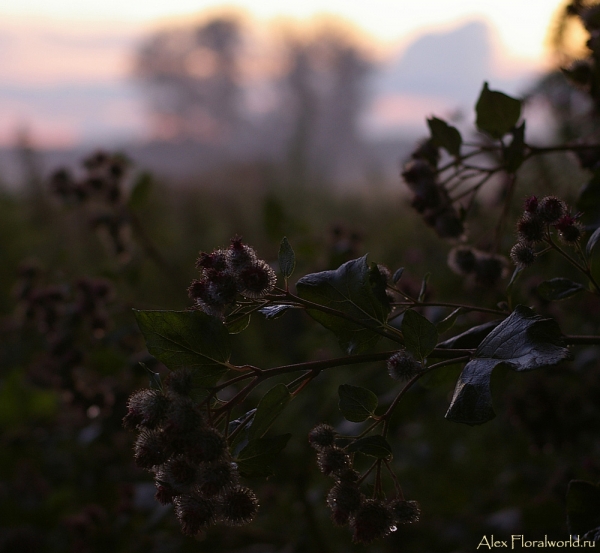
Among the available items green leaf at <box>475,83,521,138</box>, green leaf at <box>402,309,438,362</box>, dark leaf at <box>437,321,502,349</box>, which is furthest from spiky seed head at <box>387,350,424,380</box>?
green leaf at <box>475,83,521,138</box>

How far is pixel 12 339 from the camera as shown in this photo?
265cm

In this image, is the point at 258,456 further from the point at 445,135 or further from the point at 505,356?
the point at 445,135

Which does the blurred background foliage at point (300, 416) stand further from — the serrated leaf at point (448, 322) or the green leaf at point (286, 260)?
the green leaf at point (286, 260)

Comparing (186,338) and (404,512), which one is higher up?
(186,338)

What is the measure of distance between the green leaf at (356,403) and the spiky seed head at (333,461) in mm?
44

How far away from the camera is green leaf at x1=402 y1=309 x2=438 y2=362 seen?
61cm

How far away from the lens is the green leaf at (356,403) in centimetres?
64

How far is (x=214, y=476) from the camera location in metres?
0.57

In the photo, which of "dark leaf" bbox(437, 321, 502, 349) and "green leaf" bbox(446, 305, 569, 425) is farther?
"dark leaf" bbox(437, 321, 502, 349)

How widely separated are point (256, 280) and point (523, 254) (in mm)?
294

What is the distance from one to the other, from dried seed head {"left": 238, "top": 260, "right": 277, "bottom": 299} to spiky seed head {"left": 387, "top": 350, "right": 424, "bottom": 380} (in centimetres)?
15

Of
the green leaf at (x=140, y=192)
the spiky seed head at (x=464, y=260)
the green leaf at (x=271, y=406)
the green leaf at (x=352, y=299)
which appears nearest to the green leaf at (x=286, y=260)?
the green leaf at (x=352, y=299)

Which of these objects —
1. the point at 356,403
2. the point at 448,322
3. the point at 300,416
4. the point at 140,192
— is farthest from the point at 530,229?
the point at 300,416

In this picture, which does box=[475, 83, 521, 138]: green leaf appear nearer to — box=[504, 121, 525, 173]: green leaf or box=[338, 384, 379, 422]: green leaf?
box=[504, 121, 525, 173]: green leaf
